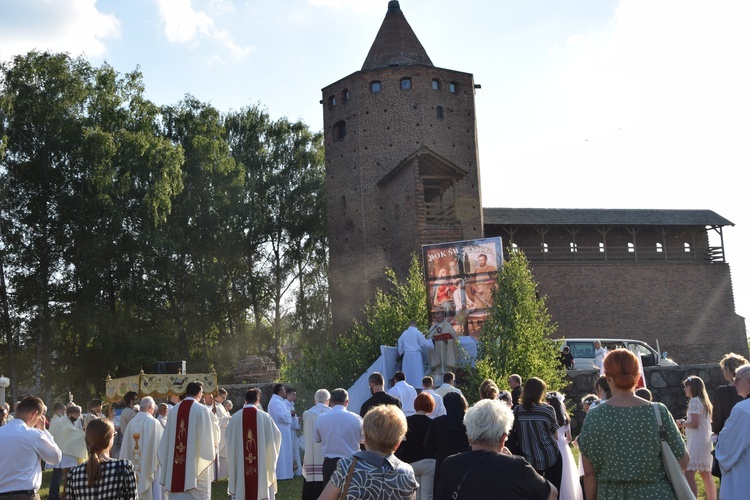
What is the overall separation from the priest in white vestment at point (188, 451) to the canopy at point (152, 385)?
10.9 m

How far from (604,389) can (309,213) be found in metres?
33.2

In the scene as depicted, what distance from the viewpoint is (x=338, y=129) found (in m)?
37.8

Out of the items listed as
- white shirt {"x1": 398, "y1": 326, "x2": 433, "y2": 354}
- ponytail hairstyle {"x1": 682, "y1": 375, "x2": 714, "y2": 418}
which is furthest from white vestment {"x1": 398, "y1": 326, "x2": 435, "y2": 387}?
ponytail hairstyle {"x1": 682, "y1": 375, "x2": 714, "y2": 418}

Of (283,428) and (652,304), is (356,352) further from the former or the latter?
(652,304)

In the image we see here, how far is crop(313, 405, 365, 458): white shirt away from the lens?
8.58 metres

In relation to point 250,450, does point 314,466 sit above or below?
below

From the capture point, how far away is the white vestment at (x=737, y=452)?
19.2 ft

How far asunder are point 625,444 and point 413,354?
15.3m

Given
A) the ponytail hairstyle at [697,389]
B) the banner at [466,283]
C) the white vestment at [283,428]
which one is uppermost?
the banner at [466,283]

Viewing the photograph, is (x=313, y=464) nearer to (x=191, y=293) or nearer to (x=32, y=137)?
(x=32, y=137)

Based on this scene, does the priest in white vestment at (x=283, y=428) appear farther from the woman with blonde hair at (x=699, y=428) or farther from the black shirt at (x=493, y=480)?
the black shirt at (x=493, y=480)

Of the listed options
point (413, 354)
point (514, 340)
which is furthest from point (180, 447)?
point (514, 340)

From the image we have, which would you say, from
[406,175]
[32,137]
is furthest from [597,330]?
[32,137]

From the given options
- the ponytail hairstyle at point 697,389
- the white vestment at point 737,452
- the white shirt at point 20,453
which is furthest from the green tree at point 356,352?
the white vestment at point 737,452
